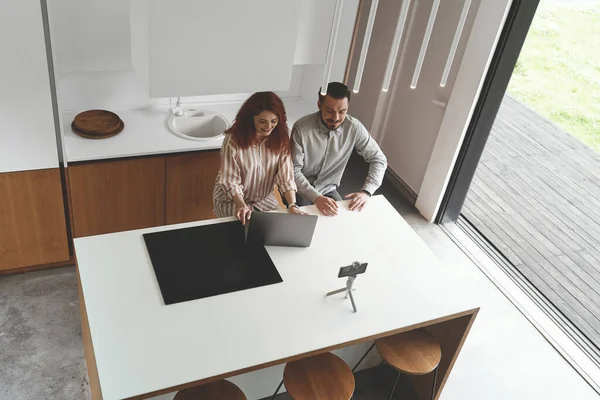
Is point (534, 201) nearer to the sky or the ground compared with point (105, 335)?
nearer to the ground

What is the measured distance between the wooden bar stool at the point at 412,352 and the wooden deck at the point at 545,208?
152 cm

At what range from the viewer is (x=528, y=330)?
358 centimetres

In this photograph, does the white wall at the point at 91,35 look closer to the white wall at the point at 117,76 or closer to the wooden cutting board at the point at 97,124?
the white wall at the point at 117,76

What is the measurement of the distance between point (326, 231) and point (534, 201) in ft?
9.12

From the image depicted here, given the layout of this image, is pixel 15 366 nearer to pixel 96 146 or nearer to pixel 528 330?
pixel 96 146

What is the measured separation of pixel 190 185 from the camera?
3.53m

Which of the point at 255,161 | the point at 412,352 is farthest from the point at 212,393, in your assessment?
the point at 255,161

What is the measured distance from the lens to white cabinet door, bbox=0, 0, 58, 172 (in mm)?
2605

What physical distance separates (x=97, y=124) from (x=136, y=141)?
0.25 metres

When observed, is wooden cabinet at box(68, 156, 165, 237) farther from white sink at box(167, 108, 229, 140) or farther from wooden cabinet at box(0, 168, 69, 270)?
white sink at box(167, 108, 229, 140)

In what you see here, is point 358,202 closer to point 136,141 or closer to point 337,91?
point 337,91

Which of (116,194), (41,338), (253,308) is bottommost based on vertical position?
(41,338)

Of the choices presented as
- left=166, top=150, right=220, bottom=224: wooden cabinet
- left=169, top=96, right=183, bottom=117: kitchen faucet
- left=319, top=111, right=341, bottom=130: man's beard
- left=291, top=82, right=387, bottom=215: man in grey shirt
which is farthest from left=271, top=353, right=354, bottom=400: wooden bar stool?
left=169, top=96, right=183, bottom=117: kitchen faucet

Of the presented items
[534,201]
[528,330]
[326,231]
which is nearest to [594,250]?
[534,201]
